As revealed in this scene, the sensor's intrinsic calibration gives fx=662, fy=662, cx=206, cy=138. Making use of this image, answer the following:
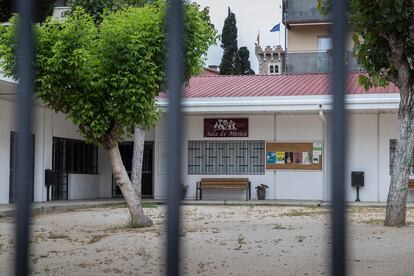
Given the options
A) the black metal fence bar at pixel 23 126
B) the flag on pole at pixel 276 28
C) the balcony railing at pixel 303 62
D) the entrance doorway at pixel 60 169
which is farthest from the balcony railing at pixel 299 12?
the black metal fence bar at pixel 23 126

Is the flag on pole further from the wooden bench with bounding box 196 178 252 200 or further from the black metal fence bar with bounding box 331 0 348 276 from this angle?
the black metal fence bar with bounding box 331 0 348 276

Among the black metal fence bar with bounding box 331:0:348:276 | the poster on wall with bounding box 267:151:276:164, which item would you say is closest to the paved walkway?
the poster on wall with bounding box 267:151:276:164

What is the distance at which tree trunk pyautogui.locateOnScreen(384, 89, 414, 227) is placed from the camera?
38.7 ft

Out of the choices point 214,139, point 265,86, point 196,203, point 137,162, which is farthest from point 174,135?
point 265,86

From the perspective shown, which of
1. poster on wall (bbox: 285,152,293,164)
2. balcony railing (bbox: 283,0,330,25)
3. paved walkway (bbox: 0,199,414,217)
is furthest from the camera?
balcony railing (bbox: 283,0,330,25)

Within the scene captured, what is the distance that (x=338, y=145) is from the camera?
1.48 meters

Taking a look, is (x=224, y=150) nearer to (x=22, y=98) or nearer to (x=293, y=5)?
(x=293, y=5)

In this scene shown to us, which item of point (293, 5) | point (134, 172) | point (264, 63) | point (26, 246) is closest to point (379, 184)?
point (134, 172)

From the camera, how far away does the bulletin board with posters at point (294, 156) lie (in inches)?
840

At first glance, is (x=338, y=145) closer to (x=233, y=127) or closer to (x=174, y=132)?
(x=174, y=132)

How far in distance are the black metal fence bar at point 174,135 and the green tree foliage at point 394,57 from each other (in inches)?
317

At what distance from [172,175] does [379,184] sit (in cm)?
2001

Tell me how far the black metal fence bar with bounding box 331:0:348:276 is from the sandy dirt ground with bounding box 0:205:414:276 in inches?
147

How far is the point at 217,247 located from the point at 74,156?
14.2 meters
